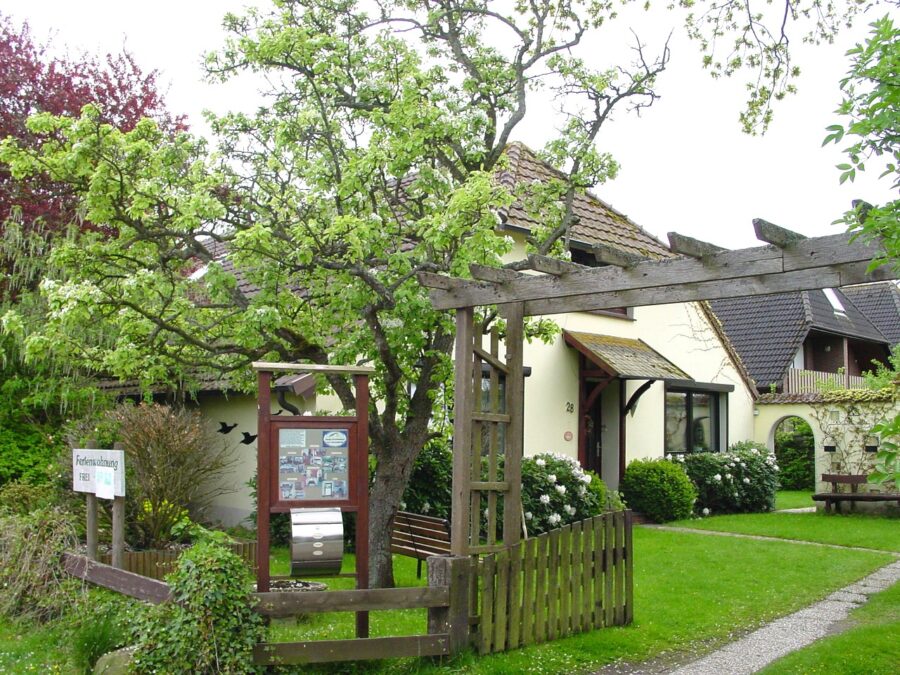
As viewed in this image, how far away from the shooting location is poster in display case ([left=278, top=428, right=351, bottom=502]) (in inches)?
292

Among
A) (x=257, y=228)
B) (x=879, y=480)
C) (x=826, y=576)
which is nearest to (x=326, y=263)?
(x=257, y=228)

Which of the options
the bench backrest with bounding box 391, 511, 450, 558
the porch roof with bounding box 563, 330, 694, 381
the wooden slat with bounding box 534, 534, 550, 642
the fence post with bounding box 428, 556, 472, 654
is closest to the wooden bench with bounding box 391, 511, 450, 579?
the bench backrest with bounding box 391, 511, 450, 558

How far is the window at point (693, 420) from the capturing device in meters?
20.4

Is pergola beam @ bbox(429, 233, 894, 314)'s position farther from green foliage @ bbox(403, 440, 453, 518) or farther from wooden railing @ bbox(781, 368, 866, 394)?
wooden railing @ bbox(781, 368, 866, 394)

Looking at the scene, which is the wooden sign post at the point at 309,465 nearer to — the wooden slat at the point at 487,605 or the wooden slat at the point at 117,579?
the wooden slat at the point at 117,579

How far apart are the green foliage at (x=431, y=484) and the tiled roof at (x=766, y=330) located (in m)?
16.5

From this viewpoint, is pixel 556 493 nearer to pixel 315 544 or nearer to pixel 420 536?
pixel 420 536

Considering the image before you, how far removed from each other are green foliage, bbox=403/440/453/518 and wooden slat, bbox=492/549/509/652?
20.2 feet

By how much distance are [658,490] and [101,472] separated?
11.3 metres

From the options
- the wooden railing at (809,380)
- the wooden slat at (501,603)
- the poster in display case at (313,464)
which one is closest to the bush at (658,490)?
the wooden slat at (501,603)

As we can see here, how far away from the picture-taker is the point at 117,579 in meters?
7.98

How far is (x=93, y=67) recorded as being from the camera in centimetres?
1566

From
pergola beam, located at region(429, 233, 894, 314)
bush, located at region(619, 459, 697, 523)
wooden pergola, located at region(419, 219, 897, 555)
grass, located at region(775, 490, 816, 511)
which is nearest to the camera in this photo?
pergola beam, located at region(429, 233, 894, 314)

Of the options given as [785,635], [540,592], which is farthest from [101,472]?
[785,635]
